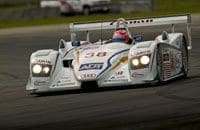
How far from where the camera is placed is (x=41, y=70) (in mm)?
14414

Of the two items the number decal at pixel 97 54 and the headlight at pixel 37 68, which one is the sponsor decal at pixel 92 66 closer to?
the number decal at pixel 97 54

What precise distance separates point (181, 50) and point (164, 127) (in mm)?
6571

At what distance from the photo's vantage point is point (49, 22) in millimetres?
48219

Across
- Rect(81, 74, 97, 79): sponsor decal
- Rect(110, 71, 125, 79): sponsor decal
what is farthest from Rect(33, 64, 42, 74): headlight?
Rect(110, 71, 125, 79): sponsor decal

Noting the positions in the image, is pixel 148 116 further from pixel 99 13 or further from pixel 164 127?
pixel 99 13

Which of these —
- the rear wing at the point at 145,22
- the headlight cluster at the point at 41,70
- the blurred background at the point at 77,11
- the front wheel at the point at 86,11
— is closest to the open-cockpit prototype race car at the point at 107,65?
the headlight cluster at the point at 41,70

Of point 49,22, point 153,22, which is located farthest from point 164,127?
point 49,22

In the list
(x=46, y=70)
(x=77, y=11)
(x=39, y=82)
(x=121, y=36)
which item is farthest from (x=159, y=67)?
(x=77, y=11)

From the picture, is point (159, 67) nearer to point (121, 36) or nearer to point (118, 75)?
point (118, 75)

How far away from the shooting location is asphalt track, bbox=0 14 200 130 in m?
9.73

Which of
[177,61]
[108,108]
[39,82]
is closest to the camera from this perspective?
[108,108]

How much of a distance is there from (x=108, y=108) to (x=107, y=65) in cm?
253

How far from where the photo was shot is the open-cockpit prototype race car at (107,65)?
45.4 feet

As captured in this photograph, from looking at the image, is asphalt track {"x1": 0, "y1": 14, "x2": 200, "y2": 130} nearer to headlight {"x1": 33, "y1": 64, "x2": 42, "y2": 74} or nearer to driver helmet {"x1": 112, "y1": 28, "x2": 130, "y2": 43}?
headlight {"x1": 33, "y1": 64, "x2": 42, "y2": 74}
